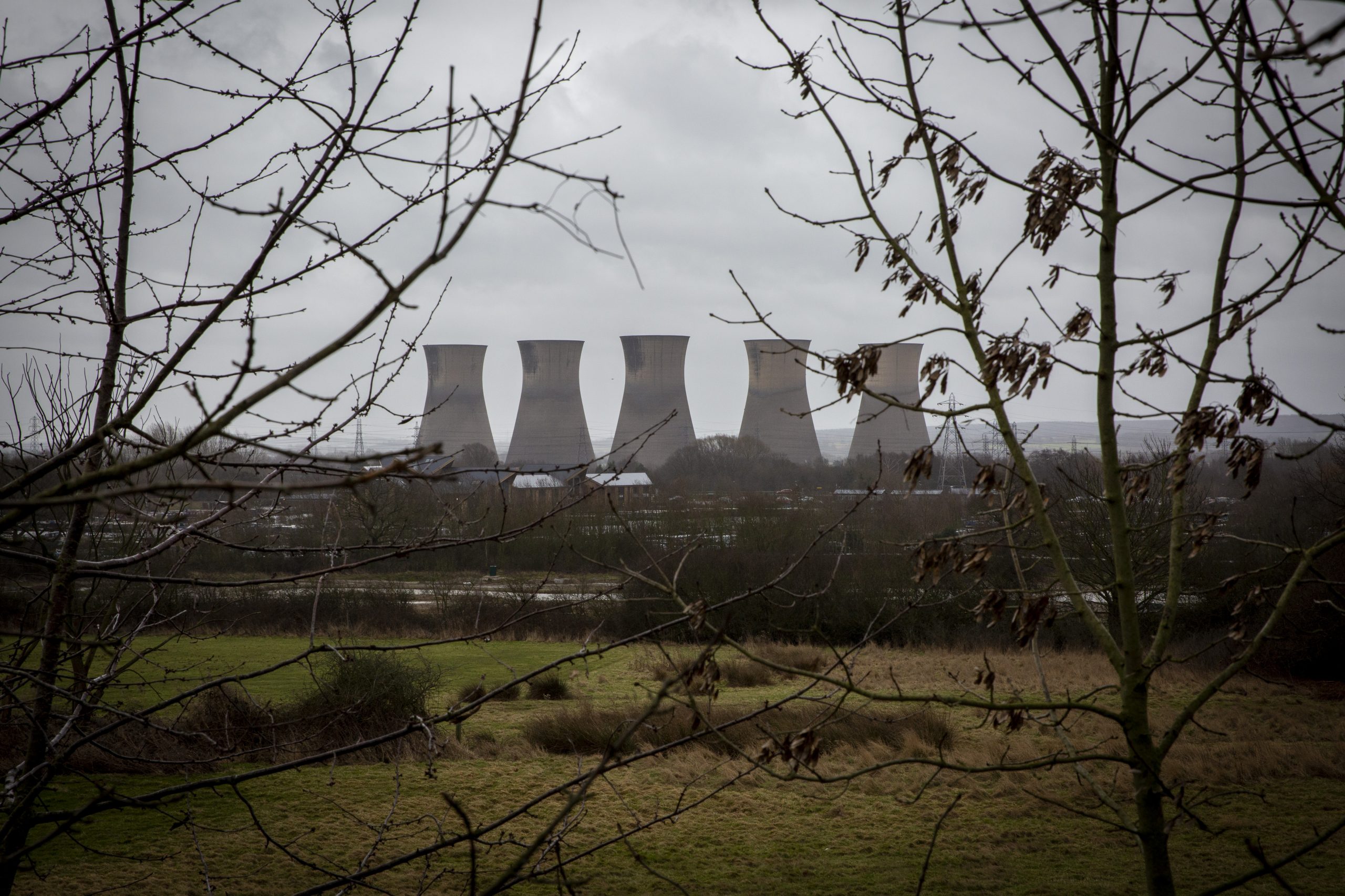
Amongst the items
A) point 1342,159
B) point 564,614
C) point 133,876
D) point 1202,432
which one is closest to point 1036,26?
point 1342,159

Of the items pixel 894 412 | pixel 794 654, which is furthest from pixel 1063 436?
pixel 794 654

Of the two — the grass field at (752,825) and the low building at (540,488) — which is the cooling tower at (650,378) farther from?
the grass field at (752,825)

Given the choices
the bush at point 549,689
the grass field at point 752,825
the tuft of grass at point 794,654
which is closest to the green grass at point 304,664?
the bush at point 549,689

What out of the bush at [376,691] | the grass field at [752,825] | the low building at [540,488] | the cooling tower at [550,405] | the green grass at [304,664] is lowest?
the green grass at [304,664]

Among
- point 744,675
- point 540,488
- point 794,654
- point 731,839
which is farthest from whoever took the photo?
point 540,488

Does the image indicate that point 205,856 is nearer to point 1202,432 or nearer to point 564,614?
point 1202,432

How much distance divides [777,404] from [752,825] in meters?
19.8

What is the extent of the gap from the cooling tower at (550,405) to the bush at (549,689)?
1584 centimetres

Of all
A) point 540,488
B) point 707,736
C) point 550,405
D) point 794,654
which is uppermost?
point 550,405

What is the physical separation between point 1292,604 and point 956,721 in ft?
12.8

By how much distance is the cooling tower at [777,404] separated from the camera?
25109mm

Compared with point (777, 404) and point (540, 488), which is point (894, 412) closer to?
point (777, 404)

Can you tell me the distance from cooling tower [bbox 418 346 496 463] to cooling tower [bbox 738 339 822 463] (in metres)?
7.25

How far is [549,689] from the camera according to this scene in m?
9.55
